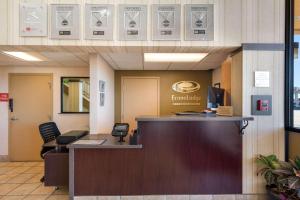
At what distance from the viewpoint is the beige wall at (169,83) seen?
5.67 metres

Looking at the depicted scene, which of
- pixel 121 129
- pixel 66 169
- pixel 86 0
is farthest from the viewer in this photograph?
pixel 66 169

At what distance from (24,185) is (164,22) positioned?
3.40 metres

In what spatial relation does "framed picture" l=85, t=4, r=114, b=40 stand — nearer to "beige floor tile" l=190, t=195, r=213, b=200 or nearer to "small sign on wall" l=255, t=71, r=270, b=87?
"small sign on wall" l=255, t=71, r=270, b=87

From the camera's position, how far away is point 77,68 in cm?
498

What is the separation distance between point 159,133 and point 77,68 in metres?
3.09

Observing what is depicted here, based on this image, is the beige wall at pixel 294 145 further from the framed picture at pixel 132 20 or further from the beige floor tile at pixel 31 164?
the beige floor tile at pixel 31 164

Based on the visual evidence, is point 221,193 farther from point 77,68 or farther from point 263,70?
point 77,68

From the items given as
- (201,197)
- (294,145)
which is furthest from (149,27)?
(294,145)

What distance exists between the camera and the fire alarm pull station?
110 inches

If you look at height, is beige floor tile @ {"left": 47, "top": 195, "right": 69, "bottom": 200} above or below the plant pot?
below

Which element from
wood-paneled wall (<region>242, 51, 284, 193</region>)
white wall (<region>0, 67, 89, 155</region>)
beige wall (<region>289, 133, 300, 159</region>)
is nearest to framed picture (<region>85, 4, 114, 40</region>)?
wood-paneled wall (<region>242, 51, 284, 193</region>)

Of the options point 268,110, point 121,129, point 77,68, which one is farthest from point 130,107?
point 268,110

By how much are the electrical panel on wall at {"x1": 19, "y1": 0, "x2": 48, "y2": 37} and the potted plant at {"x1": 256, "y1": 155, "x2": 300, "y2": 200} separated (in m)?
3.30

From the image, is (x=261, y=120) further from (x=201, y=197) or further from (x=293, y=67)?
(x=201, y=197)
